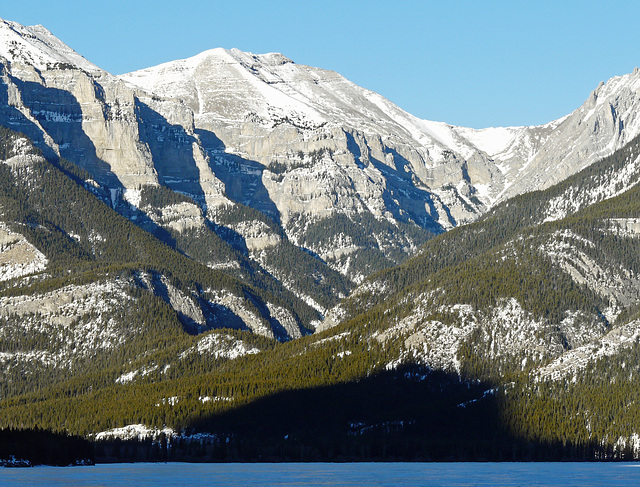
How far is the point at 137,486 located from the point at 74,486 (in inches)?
374

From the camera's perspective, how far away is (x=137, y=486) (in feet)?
656

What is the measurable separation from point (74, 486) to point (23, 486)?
7263mm

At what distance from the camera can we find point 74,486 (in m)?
196

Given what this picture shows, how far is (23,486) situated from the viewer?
7638 inches

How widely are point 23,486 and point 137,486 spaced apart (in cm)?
1671
